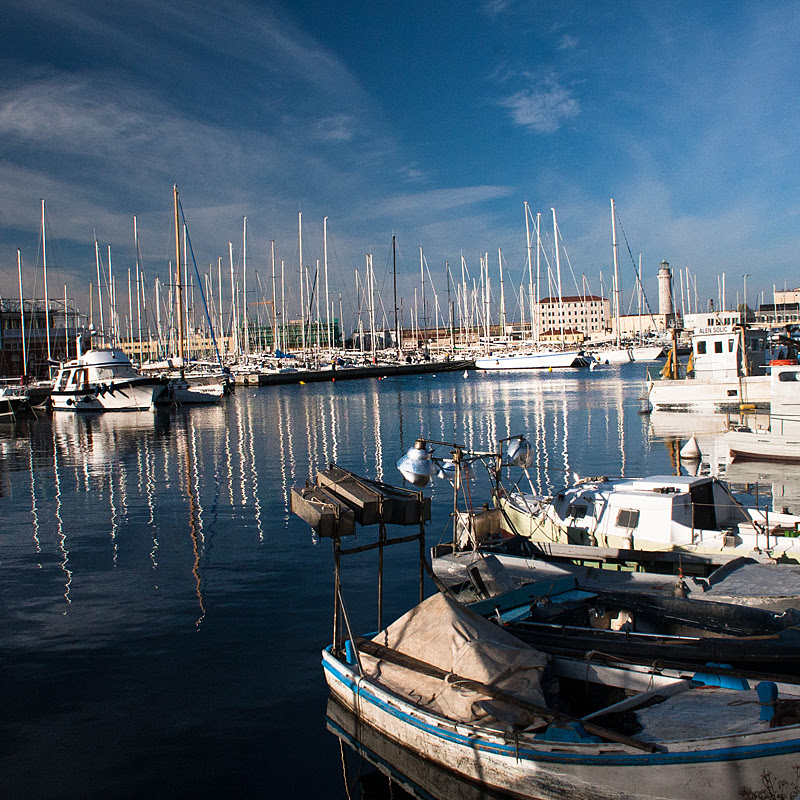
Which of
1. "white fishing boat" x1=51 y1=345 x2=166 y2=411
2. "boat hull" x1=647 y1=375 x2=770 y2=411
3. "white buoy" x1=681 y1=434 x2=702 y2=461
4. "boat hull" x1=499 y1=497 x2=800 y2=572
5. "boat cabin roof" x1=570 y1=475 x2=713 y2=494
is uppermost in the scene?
"white fishing boat" x1=51 y1=345 x2=166 y2=411

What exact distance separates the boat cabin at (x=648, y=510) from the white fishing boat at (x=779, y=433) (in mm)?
17792

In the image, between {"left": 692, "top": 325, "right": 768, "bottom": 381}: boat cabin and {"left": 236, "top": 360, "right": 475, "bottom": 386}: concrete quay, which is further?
{"left": 236, "top": 360, "right": 475, "bottom": 386}: concrete quay

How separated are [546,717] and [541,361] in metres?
120

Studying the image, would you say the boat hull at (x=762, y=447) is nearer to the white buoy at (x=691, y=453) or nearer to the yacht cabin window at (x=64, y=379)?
the white buoy at (x=691, y=453)

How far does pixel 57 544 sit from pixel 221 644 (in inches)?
442

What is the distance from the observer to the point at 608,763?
7.61 metres

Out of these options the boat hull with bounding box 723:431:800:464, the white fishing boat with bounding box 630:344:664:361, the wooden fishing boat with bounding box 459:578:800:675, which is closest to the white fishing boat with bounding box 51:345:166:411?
the boat hull with bounding box 723:431:800:464

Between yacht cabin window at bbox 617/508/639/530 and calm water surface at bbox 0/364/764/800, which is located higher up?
yacht cabin window at bbox 617/508/639/530

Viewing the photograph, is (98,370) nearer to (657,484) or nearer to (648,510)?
(657,484)

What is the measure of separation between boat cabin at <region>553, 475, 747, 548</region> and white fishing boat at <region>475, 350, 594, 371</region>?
4290 inches

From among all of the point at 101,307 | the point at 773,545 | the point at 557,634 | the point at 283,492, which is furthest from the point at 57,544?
the point at 101,307

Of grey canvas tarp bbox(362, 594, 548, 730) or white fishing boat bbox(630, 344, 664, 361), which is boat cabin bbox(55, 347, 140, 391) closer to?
grey canvas tarp bbox(362, 594, 548, 730)

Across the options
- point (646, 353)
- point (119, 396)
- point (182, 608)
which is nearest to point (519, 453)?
point (182, 608)

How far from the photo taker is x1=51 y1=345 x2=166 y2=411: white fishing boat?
73.0m
